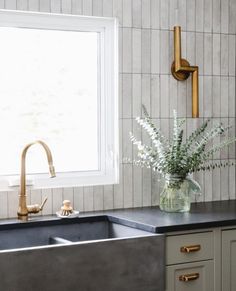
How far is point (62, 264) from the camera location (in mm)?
2805

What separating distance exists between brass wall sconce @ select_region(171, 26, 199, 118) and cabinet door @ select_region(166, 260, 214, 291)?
41.0 inches

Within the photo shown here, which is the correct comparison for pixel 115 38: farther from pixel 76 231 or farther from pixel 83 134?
pixel 76 231

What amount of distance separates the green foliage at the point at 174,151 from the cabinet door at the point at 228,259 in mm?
445

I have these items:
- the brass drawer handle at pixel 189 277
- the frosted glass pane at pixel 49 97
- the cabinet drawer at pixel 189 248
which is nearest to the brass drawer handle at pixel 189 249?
the cabinet drawer at pixel 189 248

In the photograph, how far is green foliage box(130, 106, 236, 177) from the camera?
3494mm

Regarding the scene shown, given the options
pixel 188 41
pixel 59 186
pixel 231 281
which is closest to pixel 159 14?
pixel 188 41

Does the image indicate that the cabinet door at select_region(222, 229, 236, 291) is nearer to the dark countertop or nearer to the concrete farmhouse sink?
the dark countertop

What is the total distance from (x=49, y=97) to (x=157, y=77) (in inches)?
26.1

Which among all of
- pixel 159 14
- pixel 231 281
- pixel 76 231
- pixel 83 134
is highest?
pixel 159 14

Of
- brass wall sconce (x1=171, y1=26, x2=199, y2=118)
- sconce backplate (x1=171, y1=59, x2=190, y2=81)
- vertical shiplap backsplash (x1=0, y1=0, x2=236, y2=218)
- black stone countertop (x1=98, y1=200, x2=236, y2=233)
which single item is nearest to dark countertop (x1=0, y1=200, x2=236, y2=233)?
black stone countertop (x1=98, y1=200, x2=236, y2=233)

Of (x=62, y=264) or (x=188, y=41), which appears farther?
(x=188, y=41)

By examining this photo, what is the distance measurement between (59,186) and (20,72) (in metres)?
0.66

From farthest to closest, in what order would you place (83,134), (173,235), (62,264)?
(83,134) → (173,235) → (62,264)

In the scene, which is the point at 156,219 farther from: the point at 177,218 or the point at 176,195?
the point at 176,195
